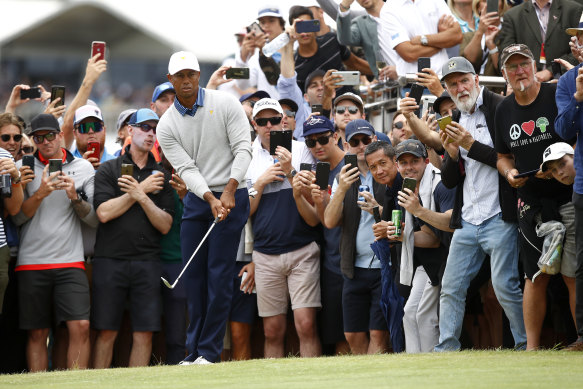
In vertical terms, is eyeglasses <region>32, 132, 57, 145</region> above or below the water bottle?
below

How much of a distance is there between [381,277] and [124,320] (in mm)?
3173

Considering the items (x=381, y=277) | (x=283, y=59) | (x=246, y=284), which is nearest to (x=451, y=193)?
(x=381, y=277)

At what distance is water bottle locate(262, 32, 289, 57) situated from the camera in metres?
12.5

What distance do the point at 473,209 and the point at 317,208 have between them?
205 cm

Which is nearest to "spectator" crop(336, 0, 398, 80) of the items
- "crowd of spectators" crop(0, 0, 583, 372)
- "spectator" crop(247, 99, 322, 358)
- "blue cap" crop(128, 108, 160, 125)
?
"crowd of spectators" crop(0, 0, 583, 372)

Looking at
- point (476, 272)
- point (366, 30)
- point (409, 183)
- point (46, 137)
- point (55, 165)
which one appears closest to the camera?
point (476, 272)

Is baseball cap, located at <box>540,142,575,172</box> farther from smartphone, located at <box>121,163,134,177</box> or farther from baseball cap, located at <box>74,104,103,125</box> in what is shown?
baseball cap, located at <box>74,104,103,125</box>

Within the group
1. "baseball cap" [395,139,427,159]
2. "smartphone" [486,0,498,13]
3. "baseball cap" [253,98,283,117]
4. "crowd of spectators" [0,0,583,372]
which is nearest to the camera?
"crowd of spectators" [0,0,583,372]

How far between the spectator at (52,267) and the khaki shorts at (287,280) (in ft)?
6.36

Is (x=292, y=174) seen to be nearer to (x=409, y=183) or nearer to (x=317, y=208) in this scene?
(x=317, y=208)

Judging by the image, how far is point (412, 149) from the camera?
10250 mm

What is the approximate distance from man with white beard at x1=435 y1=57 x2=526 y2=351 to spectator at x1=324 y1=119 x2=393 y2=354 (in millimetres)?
1021

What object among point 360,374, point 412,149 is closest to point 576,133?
point 412,149

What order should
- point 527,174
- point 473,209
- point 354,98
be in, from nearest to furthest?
1. point 527,174
2. point 473,209
3. point 354,98
